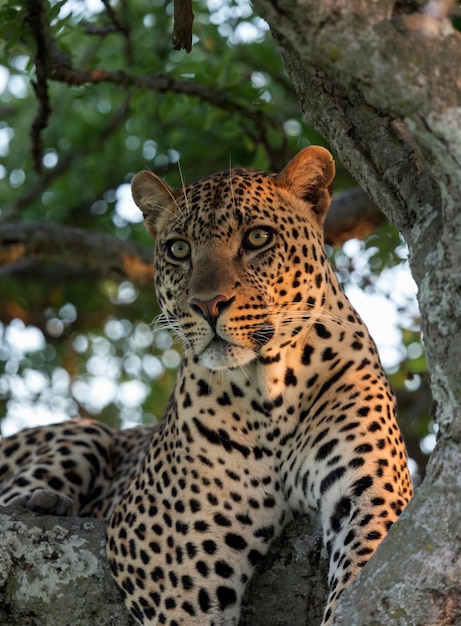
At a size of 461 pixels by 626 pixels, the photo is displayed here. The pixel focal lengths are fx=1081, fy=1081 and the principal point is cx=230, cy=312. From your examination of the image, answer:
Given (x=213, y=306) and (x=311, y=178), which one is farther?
(x=311, y=178)

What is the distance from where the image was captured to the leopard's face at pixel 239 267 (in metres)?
5.63

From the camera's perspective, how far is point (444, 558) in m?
3.66

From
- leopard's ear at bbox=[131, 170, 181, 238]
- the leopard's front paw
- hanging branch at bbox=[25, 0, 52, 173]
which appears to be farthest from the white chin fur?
hanging branch at bbox=[25, 0, 52, 173]

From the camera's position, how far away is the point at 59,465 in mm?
7973

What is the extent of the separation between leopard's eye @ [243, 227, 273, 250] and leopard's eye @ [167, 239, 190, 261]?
364mm

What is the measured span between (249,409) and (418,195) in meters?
2.36

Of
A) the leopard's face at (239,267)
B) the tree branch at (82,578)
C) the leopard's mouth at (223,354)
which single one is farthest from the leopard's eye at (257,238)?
the tree branch at (82,578)

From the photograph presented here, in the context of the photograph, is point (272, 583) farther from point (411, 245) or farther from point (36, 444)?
point (36, 444)

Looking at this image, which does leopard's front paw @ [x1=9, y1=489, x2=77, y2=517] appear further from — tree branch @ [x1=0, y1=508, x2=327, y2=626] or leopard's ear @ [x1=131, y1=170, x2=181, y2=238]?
leopard's ear @ [x1=131, y1=170, x2=181, y2=238]

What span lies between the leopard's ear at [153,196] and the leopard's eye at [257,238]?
70 cm

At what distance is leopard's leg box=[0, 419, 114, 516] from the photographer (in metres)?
7.34

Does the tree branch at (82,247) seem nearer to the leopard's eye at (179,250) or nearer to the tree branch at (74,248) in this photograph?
the tree branch at (74,248)

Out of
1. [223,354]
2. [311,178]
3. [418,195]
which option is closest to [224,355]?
[223,354]

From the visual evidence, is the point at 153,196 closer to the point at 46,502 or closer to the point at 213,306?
the point at 213,306
